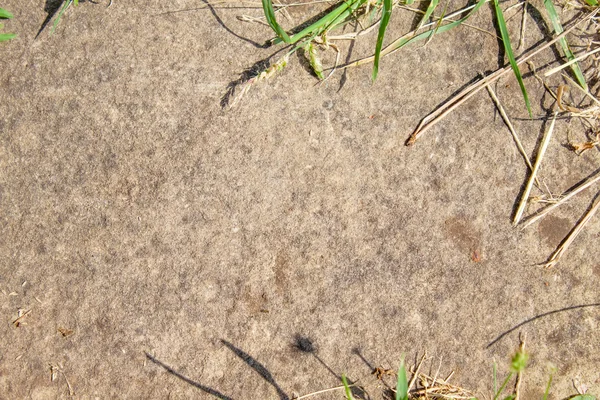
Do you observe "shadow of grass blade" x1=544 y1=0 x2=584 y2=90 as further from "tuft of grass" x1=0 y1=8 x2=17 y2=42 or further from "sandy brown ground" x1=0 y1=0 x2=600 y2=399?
"tuft of grass" x1=0 y1=8 x2=17 y2=42

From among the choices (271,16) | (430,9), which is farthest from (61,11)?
(430,9)

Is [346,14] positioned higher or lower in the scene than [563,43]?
higher

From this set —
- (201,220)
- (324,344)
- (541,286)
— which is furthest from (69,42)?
(541,286)

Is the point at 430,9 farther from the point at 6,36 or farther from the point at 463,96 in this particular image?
the point at 6,36

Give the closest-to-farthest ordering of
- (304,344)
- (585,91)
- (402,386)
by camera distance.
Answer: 1. (402,386)
2. (304,344)
3. (585,91)

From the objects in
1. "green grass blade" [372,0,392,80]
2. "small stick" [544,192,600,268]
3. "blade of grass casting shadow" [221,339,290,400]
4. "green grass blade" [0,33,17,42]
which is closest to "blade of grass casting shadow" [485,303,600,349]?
"small stick" [544,192,600,268]

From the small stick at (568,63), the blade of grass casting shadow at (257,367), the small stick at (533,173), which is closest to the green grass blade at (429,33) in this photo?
the small stick at (568,63)
